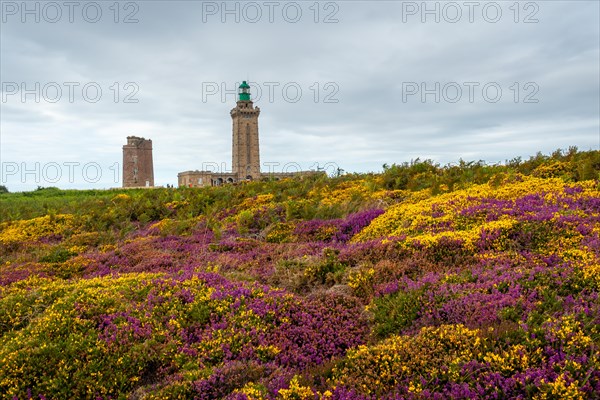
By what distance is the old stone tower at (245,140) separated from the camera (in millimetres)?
118250

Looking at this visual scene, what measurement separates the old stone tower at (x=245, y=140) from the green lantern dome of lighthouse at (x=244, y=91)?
14.1 inches

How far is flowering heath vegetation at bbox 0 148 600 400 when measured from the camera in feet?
15.8

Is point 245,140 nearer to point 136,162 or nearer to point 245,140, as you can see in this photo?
point 245,140

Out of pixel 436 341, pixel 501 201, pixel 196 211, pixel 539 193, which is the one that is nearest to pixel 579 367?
pixel 436 341

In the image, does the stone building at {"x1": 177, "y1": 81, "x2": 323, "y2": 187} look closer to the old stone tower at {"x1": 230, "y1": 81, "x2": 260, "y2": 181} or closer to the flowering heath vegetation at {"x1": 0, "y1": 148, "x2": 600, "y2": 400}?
the old stone tower at {"x1": 230, "y1": 81, "x2": 260, "y2": 181}

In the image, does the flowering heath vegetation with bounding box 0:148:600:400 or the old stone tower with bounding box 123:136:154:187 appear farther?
the old stone tower with bounding box 123:136:154:187

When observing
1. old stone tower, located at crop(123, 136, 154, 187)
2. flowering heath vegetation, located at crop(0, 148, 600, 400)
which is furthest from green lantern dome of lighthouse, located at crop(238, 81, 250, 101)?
flowering heath vegetation, located at crop(0, 148, 600, 400)

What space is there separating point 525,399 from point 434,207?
8.17 metres

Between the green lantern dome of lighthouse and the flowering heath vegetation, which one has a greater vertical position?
the green lantern dome of lighthouse

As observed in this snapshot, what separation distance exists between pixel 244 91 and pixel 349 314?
122 metres

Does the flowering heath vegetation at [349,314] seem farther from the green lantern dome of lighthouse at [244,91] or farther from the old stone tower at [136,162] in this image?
the green lantern dome of lighthouse at [244,91]

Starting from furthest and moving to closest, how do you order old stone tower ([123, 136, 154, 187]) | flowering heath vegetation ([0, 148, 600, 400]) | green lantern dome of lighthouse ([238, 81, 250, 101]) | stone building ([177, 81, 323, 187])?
1. green lantern dome of lighthouse ([238, 81, 250, 101])
2. stone building ([177, 81, 323, 187])
3. old stone tower ([123, 136, 154, 187])
4. flowering heath vegetation ([0, 148, 600, 400])

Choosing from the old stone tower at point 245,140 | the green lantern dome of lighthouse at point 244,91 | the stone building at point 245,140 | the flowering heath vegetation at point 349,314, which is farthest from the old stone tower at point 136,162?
the flowering heath vegetation at point 349,314

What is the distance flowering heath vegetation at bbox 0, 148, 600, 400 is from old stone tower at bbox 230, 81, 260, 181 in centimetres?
10657
